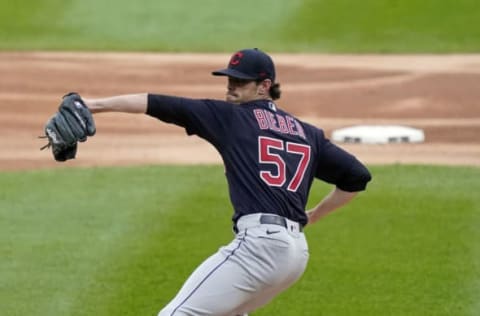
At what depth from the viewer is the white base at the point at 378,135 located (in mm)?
13305

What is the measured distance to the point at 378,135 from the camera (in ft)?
43.8

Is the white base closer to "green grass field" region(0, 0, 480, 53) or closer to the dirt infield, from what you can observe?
the dirt infield

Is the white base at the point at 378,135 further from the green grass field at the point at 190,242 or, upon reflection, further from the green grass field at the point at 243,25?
the green grass field at the point at 243,25

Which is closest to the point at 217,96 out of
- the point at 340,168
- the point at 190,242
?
the point at 190,242

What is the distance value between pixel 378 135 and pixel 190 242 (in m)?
4.73

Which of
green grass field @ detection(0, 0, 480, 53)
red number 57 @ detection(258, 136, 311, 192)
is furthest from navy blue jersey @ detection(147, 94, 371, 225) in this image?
green grass field @ detection(0, 0, 480, 53)

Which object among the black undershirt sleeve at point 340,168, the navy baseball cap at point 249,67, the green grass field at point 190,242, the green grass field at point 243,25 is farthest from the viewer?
the green grass field at point 243,25

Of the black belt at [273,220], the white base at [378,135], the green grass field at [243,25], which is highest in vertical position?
the black belt at [273,220]

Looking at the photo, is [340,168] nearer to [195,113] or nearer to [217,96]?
[195,113]

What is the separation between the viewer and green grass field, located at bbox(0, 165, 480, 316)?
7.87 meters

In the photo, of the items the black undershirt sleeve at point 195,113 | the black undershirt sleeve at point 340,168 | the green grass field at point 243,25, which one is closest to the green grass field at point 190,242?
the black undershirt sleeve at point 340,168

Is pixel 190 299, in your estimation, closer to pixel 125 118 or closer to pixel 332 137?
pixel 332 137

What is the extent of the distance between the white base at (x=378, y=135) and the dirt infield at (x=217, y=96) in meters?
0.17

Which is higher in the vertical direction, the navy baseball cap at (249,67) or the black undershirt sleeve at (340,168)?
the navy baseball cap at (249,67)
